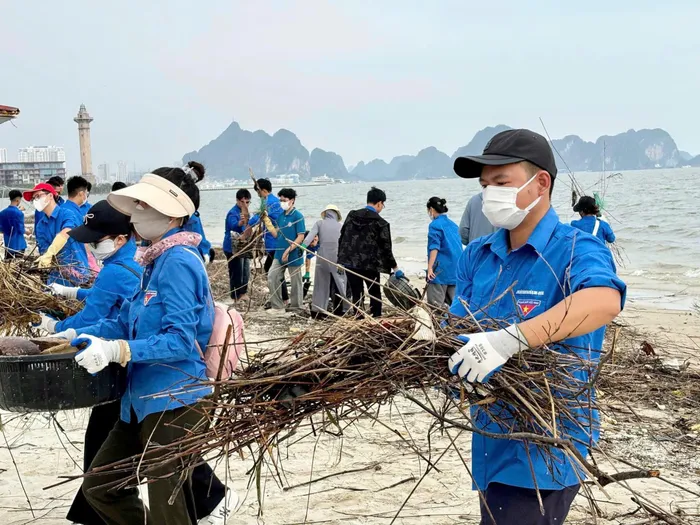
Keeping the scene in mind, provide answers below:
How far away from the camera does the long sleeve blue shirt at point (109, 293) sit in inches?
122

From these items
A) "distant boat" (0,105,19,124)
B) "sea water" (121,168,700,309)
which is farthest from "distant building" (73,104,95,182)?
"distant boat" (0,105,19,124)

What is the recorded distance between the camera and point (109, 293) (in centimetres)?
312

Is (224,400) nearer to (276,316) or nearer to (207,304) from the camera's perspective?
(207,304)

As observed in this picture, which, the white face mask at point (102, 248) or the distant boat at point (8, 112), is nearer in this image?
the white face mask at point (102, 248)

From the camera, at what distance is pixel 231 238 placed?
10.4m

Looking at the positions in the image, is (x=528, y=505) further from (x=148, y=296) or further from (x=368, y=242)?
(x=368, y=242)


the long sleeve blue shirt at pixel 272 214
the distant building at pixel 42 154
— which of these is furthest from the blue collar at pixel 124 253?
the distant building at pixel 42 154

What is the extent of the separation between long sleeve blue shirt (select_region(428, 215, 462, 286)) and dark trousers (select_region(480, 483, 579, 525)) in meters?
5.78

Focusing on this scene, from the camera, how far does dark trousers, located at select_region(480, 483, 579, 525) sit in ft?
6.82

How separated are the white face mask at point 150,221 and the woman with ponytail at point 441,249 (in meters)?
5.37

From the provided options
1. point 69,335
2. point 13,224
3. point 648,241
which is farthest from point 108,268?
point 648,241

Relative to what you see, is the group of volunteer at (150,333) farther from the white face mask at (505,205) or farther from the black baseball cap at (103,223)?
the white face mask at (505,205)

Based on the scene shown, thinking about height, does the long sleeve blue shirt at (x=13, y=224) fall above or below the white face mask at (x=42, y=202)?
below

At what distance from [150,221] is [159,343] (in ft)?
1.68
